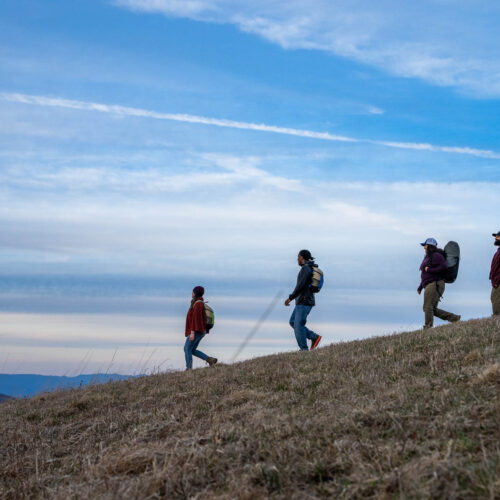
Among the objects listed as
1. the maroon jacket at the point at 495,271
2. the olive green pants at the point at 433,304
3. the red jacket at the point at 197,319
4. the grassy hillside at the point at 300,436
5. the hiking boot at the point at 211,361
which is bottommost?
the grassy hillside at the point at 300,436

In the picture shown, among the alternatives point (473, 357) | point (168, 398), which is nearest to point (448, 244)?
point (473, 357)

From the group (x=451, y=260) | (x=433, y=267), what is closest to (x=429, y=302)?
(x=433, y=267)

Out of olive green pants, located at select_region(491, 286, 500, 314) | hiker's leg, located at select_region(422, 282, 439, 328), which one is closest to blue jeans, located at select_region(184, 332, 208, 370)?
hiker's leg, located at select_region(422, 282, 439, 328)

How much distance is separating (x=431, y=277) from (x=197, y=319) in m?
6.26

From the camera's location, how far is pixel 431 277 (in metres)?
15.4

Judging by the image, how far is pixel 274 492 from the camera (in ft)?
16.3

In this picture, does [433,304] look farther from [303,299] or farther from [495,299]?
[303,299]

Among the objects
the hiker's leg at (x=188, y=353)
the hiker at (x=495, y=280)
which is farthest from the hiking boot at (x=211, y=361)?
the hiker at (x=495, y=280)

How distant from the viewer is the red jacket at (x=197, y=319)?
53.1 feet

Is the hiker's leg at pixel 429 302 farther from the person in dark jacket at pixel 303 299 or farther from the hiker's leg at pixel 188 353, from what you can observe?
the hiker's leg at pixel 188 353

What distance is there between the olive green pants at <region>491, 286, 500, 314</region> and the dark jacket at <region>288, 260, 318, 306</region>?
15.4 feet

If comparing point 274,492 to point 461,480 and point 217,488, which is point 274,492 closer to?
point 217,488

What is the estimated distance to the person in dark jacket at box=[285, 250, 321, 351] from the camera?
15.3 meters

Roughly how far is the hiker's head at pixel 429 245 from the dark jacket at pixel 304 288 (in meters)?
2.91
